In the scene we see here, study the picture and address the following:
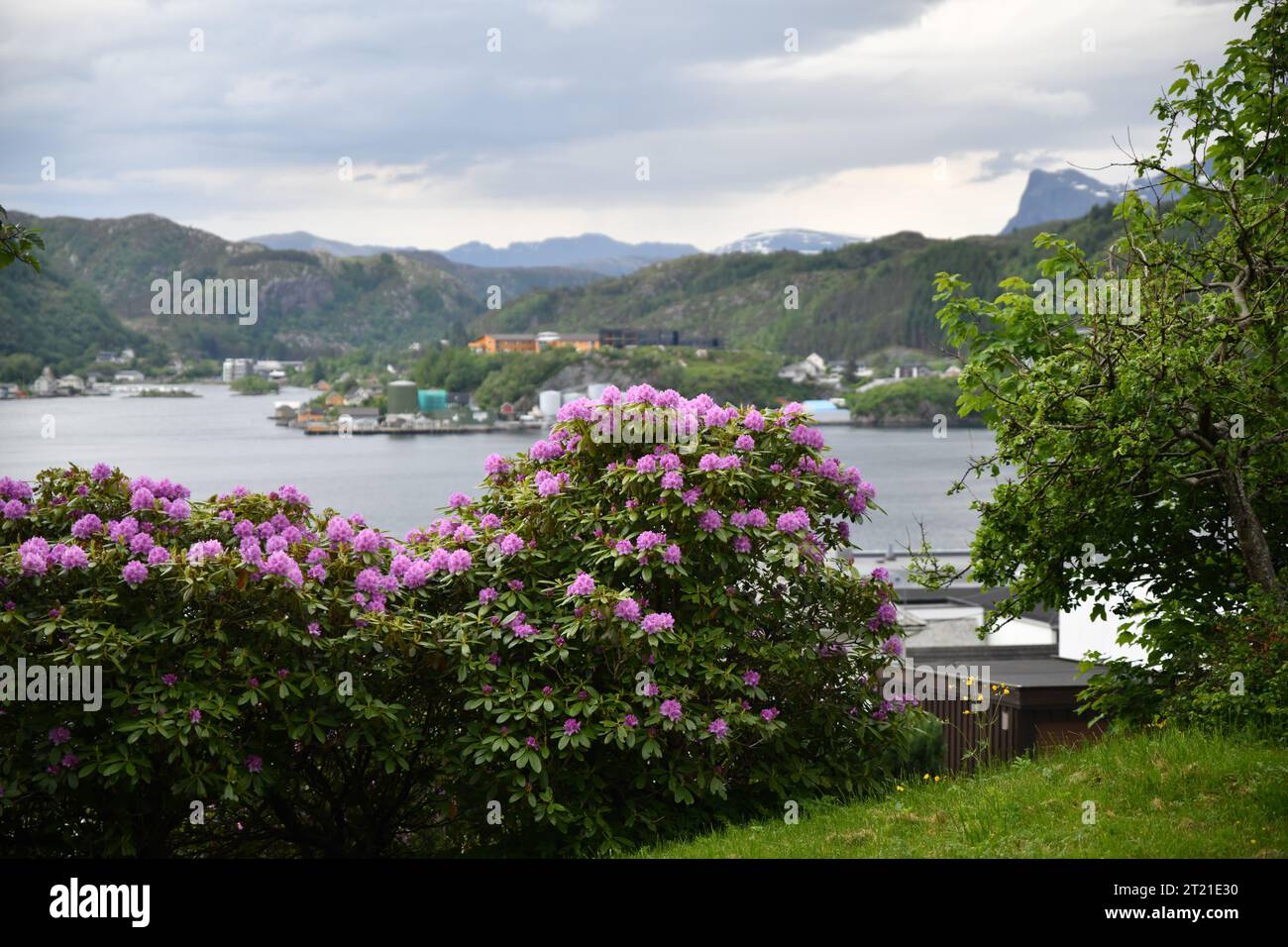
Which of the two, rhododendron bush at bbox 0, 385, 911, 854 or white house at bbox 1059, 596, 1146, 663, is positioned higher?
rhododendron bush at bbox 0, 385, 911, 854

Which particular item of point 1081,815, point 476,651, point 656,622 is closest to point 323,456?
point 476,651

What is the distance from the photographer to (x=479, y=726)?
776 centimetres

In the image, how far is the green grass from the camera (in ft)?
21.0

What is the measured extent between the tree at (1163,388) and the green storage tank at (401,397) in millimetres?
117416

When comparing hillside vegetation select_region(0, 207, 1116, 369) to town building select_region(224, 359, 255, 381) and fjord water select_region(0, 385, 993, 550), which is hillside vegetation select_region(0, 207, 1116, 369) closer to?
town building select_region(224, 359, 255, 381)

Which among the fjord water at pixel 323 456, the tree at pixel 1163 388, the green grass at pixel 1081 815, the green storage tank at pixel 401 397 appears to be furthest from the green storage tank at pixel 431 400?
the green grass at pixel 1081 815

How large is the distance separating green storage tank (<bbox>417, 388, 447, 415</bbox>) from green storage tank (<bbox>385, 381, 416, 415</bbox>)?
1.03 metres

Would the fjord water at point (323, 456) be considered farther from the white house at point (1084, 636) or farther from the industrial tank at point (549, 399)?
the white house at point (1084, 636)

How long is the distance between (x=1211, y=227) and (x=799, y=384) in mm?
119802

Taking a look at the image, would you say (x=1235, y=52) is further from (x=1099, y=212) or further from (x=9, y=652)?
(x=1099, y=212)

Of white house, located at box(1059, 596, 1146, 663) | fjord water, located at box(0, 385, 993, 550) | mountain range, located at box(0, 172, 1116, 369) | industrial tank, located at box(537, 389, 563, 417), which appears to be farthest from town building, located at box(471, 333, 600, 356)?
white house, located at box(1059, 596, 1146, 663)

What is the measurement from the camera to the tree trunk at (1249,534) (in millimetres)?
8688

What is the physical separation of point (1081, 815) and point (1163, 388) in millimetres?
A: 3139
